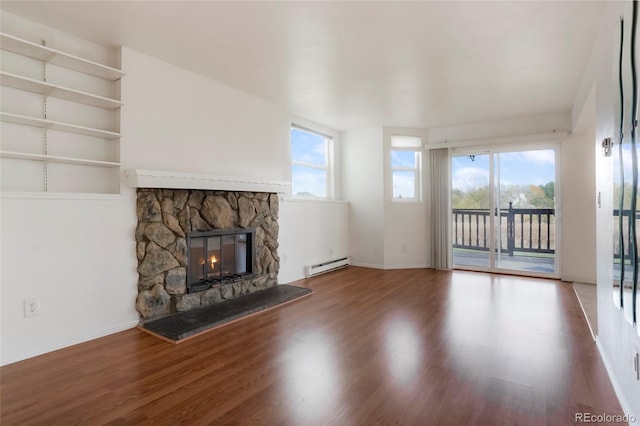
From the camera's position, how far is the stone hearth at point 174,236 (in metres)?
2.92

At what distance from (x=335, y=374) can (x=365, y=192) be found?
13.1 feet

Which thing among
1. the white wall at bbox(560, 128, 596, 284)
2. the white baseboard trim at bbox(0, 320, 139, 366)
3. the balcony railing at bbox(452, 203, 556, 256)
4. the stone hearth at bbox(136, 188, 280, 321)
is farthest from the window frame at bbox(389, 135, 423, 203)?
the white baseboard trim at bbox(0, 320, 139, 366)

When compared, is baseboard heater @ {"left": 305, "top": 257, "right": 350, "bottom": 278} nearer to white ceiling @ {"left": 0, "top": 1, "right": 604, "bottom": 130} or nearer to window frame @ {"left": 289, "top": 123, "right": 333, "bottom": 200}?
window frame @ {"left": 289, "top": 123, "right": 333, "bottom": 200}

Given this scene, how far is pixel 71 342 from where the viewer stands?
2.52 meters

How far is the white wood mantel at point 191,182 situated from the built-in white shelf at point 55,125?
361 mm

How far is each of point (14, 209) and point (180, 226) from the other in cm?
120

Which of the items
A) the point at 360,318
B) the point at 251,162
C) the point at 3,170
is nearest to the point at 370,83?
the point at 251,162

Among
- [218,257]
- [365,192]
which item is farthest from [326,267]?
[218,257]

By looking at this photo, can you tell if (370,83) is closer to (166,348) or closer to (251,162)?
(251,162)

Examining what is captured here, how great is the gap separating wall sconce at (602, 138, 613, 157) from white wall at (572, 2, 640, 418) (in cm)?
4

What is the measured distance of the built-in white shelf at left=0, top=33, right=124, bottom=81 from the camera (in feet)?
7.37
